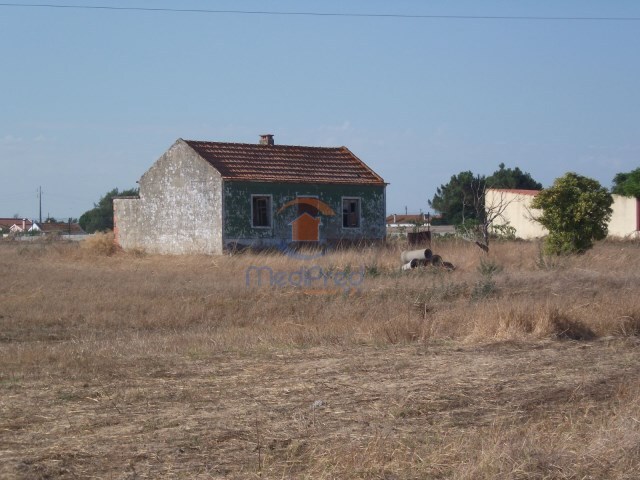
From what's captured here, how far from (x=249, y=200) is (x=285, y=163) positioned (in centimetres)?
284

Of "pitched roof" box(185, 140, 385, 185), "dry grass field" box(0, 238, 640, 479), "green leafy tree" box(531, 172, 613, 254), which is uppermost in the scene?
"pitched roof" box(185, 140, 385, 185)

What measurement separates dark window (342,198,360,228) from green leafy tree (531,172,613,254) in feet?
32.2

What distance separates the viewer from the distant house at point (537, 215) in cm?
3953

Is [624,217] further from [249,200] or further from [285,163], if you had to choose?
[249,200]

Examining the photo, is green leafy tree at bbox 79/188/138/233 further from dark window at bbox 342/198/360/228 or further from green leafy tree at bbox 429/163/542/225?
dark window at bbox 342/198/360/228

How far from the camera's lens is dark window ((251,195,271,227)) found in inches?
1241

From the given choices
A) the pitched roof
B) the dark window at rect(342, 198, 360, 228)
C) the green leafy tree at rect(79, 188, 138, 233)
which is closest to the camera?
the pitched roof

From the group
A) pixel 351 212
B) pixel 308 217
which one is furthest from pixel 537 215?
pixel 308 217

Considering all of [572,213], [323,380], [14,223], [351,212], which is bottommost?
[323,380]

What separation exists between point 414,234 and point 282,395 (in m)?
22.2

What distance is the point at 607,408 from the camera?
26.2ft

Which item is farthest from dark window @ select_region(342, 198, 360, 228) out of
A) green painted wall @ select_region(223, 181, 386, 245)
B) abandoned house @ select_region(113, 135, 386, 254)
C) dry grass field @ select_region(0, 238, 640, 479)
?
dry grass field @ select_region(0, 238, 640, 479)

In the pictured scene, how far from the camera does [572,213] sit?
81.2ft

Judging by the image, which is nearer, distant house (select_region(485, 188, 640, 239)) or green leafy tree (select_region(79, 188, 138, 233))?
distant house (select_region(485, 188, 640, 239))
